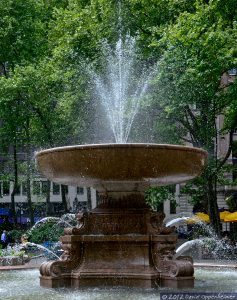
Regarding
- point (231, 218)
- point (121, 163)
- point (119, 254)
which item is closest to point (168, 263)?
point (119, 254)

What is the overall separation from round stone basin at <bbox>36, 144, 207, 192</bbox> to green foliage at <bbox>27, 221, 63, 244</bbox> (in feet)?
59.1

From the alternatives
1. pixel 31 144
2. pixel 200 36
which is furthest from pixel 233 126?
pixel 31 144

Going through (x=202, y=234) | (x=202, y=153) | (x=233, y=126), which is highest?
(x=233, y=126)

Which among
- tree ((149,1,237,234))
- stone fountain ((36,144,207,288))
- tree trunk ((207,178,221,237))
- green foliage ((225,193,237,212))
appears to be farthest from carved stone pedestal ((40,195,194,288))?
green foliage ((225,193,237,212))

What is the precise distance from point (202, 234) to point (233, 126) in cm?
575

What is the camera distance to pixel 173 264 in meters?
10.9

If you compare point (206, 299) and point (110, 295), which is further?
point (110, 295)

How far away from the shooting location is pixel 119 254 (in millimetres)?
11430

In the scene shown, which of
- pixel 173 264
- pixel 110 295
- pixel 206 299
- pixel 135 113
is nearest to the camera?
pixel 206 299

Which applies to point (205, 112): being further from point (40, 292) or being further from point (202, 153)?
point (40, 292)

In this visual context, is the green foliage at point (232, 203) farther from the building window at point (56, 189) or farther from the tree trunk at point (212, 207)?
the building window at point (56, 189)

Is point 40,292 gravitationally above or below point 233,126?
below

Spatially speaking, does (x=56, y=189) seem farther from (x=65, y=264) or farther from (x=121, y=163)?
(x=121, y=163)

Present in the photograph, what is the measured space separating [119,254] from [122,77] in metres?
17.0
